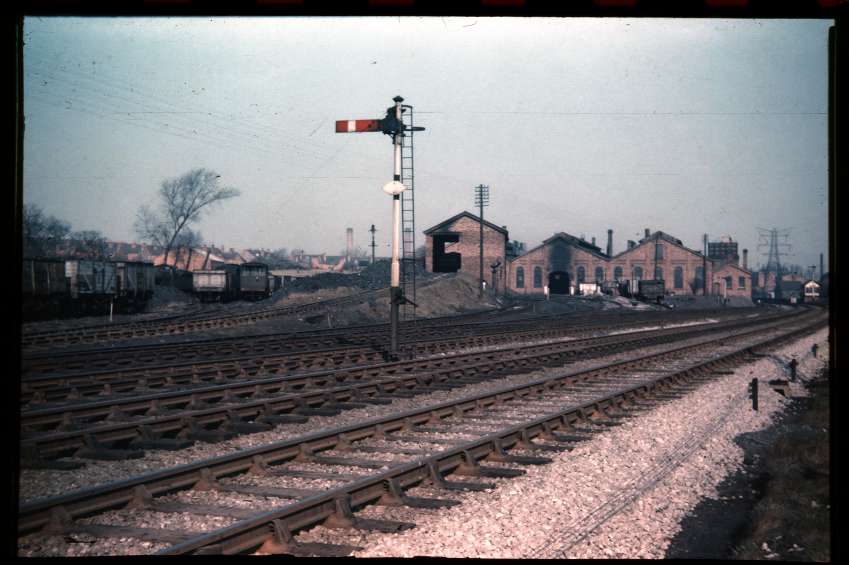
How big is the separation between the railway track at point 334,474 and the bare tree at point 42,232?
1243 inches

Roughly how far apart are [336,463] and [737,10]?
212 inches

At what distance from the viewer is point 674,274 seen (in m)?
72.1

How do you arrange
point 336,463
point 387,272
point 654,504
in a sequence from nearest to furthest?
point 654,504 → point 336,463 → point 387,272

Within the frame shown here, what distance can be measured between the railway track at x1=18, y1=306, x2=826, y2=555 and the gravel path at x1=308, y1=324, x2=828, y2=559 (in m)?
0.23

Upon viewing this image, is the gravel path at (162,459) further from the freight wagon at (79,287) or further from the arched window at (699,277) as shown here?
the arched window at (699,277)

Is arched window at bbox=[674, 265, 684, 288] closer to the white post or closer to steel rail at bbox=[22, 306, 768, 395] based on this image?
steel rail at bbox=[22, 306, 768, 395]

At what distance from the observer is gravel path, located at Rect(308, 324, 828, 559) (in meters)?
5.20

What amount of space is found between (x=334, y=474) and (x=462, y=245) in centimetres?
5602

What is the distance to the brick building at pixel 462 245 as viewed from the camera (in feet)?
204

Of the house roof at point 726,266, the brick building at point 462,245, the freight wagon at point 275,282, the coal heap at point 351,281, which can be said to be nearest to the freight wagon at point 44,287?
the coal heap at point 351,281

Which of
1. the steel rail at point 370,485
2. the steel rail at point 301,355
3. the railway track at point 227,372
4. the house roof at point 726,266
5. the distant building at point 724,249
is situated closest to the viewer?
the steel rail at point 370,485

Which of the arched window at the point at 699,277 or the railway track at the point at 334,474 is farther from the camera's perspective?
the arched window at the point at 699,277
